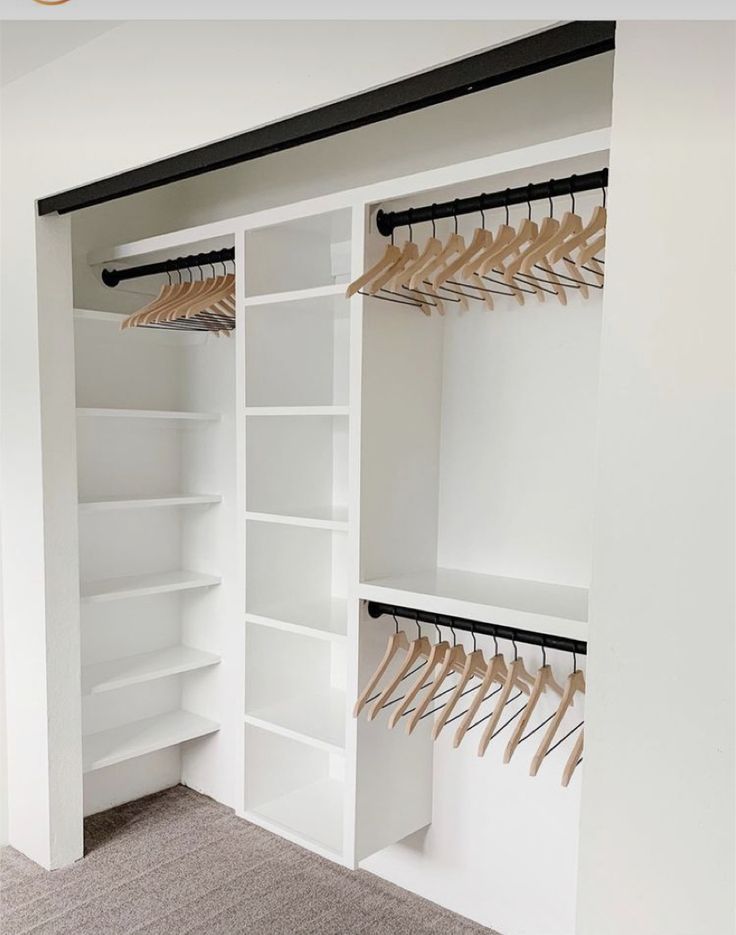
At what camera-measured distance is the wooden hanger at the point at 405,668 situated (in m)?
2.32

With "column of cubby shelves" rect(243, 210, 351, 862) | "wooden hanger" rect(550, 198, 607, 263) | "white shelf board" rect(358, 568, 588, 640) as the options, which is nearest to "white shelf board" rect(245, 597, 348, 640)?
"column of cubby shelves" rect(243, 210, 351, 862)

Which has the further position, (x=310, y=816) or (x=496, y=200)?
(x=310, y=816)

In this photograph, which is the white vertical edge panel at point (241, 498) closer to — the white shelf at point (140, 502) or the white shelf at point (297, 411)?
the white shelf at point (297, 411)

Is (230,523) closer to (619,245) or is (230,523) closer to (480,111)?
(480,111)

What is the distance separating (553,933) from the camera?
2.50 meters

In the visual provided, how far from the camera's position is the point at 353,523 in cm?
238

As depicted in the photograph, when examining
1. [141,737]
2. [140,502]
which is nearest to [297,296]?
Result: [140,502]

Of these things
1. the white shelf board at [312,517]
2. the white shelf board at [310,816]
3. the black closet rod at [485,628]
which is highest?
the white shelf board at [312,517]

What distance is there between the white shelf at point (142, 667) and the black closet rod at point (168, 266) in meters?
1.54

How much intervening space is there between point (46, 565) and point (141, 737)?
89cm

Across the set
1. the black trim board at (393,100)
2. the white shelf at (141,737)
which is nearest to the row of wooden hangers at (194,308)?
the black trim board at (393,100)

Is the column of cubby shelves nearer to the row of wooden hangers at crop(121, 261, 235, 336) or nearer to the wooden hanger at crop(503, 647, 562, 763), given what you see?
the row of wooden hangers at crop(121, 261, 235, 336)

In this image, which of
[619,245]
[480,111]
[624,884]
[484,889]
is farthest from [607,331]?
[484,889]

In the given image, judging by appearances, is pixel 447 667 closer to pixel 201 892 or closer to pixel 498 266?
pixel 498 266
